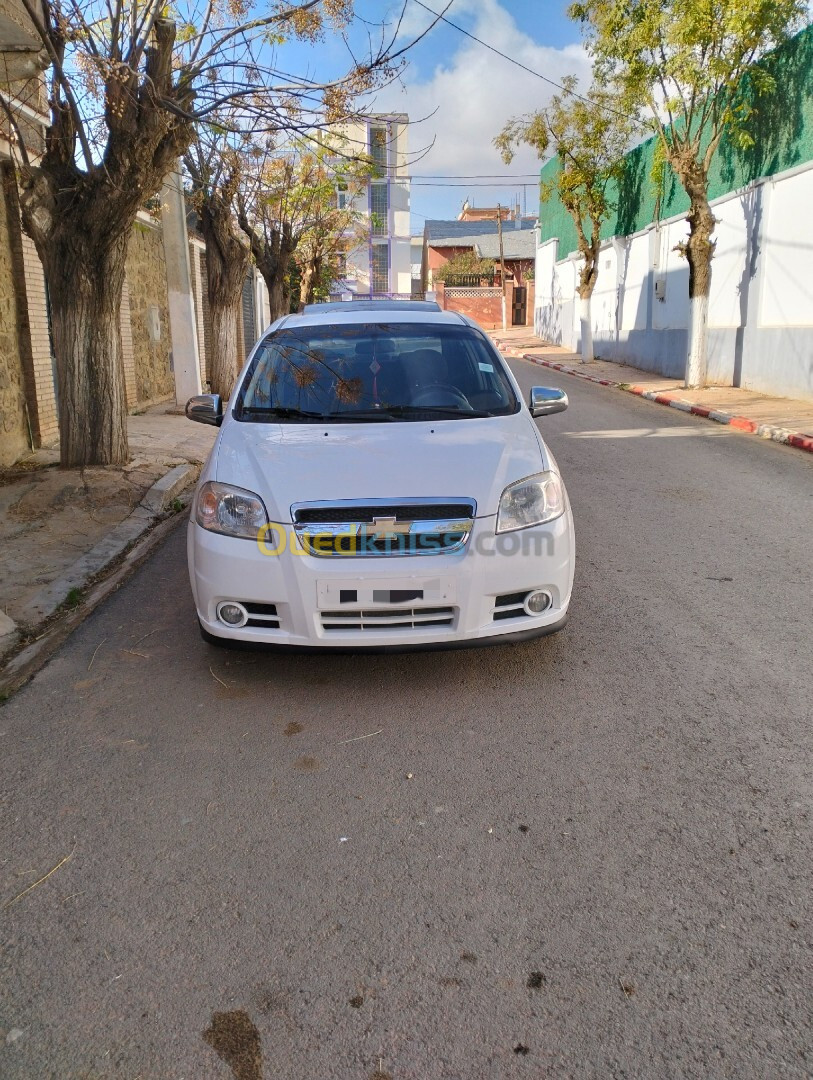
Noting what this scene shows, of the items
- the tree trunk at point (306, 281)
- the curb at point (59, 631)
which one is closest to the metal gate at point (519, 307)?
the tree trunk at point (306, 281)

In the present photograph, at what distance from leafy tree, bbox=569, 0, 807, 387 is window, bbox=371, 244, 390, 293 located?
3798cm

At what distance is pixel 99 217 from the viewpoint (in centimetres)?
773

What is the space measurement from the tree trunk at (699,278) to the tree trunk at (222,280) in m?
8.54

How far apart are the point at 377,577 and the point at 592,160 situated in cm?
2343

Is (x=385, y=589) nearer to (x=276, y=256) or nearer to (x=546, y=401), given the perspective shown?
(x=546, y=401)

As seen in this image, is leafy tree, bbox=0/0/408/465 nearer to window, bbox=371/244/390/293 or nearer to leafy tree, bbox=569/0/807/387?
leafy tree, bbox=569/0/807/387

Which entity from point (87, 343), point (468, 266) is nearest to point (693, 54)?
point (87, 343)

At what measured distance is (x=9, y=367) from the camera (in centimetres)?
977

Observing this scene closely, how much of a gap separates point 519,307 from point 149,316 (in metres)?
44.2

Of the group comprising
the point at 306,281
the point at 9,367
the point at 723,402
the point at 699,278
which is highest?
the point at 306,281

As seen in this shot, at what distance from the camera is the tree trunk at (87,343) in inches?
311

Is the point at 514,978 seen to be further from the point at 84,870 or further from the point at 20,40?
the point at 20,40

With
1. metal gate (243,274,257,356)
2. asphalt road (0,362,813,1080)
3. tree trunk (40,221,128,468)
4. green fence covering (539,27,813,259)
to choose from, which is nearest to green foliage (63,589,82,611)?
asphalt road (0,362,813,1080)

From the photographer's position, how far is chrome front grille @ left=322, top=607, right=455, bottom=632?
363cm
